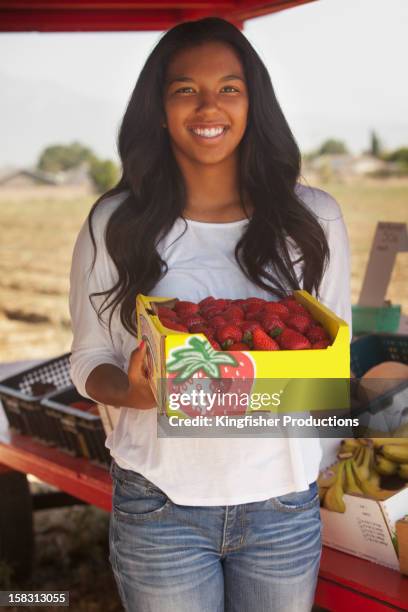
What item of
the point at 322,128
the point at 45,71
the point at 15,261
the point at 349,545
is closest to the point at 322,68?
the point at 322,128

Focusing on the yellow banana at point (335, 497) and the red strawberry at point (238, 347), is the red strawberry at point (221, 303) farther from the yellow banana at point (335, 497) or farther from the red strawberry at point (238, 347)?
the yellow banana at point (335, 497)

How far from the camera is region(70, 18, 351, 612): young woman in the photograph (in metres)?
1.63

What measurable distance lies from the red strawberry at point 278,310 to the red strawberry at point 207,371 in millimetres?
216

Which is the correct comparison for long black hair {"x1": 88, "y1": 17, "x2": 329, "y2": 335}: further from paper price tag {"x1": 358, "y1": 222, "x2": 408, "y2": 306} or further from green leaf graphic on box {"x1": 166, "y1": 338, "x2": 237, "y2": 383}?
Answer: paper price tag {"x1": 358, "y1": 222, "x2": 408, "y2": 306}

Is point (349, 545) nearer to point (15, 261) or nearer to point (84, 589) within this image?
point (84, 589)

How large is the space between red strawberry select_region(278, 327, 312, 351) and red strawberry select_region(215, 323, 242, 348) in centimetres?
8

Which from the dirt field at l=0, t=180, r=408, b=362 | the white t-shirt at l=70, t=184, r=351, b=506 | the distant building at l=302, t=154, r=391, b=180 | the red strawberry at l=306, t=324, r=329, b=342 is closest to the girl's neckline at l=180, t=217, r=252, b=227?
the white t-shirt at l=70, t=184, r=351, b=506

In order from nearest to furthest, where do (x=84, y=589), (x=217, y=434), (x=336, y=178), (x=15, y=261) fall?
(x=217, y=434) → (x=84, y=589) → (x=15, y=261) → (x=336, y=178)

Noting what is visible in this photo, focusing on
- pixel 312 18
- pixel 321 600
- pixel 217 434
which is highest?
pixel 312 18

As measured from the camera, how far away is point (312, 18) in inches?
637

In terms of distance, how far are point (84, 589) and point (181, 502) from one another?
2.26 m

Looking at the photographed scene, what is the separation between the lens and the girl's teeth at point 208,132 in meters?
1.76

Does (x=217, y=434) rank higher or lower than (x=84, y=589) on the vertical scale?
higher

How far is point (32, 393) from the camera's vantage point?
3439 mm
